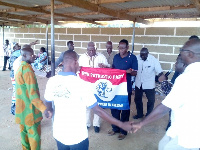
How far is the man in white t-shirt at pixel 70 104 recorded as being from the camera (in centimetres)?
182

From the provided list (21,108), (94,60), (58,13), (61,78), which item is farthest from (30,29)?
(61,78)

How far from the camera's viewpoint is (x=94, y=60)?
3861mm

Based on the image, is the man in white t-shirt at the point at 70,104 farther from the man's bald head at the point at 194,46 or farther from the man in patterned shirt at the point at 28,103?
the man's bald head at the point at 194,46

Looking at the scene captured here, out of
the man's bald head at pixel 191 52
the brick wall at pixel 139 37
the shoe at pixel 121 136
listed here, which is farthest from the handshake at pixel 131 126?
the brick wall at pixel 139 37

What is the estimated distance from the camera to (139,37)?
711 cm

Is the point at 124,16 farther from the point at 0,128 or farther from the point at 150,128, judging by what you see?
the point at 0,128

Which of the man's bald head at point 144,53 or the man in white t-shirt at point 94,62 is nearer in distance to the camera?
the man in white t-shirt at point 94,62

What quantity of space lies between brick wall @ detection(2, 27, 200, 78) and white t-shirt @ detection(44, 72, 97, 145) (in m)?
5.47

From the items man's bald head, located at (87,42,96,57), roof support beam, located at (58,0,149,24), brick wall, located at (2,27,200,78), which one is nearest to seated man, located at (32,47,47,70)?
brick wall, located at (2,27,200,78)

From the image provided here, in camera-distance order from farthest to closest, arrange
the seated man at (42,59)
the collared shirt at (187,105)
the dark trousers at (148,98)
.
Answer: the seated man at (42,59), the dark trousers at (148,98), the collared shirt at (187,105)

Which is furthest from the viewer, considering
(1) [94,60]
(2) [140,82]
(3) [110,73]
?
(2) [140,82]

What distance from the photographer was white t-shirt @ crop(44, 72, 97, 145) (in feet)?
5.95

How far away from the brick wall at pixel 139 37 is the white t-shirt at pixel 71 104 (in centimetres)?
547

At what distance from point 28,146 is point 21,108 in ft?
2.07
